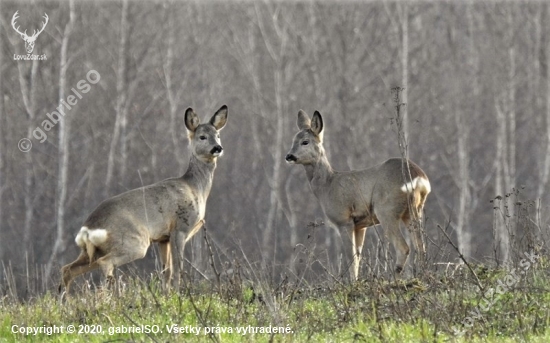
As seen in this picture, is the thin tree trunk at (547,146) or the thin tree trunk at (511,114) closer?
the thin tree trunk at (547,146)

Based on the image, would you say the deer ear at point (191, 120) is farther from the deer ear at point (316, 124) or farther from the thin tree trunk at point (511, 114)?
the thin tree trunk at point (511, 114)

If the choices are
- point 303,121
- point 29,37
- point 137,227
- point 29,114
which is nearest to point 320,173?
point 303,121

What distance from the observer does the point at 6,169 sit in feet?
104

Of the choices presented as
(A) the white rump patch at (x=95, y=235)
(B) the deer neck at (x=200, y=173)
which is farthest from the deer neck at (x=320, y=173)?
(A) the white rump patch at (x=95, y=235)

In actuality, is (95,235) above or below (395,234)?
above

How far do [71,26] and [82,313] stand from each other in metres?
21.8

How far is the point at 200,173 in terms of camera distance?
13711 millimetres

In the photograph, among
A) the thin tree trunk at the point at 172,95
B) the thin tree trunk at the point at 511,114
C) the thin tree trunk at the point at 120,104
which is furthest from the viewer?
the thin tree trunk at the point at 511,114

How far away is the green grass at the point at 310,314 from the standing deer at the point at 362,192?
2551 millimetres

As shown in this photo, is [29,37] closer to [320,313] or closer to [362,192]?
[362,192]

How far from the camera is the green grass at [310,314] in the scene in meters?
7.82

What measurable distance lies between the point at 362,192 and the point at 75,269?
3.54m

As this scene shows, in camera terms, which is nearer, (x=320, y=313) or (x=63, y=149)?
(x=320, y=313)

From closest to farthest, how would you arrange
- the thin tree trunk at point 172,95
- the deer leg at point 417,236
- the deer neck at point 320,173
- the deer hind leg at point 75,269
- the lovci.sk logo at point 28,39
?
the deer leg at point 417,236 → the deer hind leg at point 75,269 → the deer neck at point 320,173 → the lovci.sk logo at point 28,39 → the thin tree trunk at point 172,95
